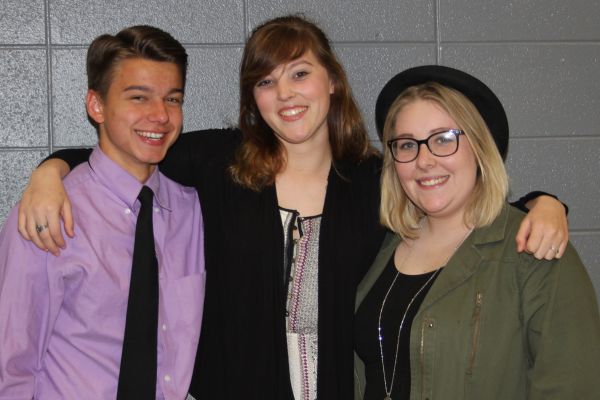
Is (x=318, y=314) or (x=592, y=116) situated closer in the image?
(x=318, y=314)

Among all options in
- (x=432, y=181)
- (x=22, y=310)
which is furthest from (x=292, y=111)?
(x=22, y=310)

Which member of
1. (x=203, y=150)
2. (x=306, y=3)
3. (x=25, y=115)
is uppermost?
(x=306, y=3)

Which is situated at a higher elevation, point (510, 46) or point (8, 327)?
point (510, 46)

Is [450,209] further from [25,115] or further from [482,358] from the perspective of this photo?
[25,115]

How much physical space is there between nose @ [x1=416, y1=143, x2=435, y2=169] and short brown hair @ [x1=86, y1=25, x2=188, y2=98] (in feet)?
2.73

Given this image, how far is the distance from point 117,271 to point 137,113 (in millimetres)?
480

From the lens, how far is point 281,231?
2197mm

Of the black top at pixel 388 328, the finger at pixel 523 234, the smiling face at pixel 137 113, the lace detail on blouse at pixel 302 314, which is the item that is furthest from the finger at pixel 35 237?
the finger at pixel 523 234

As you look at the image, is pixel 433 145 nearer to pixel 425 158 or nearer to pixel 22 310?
pixel 425 158

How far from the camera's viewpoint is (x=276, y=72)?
222 cm

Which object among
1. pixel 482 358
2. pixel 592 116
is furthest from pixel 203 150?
pixel 592 116

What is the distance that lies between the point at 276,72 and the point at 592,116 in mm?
1486

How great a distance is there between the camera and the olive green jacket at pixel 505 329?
1719 mm

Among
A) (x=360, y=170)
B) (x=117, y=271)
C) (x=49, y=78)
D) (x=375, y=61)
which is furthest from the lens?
(x=375, y=61)
